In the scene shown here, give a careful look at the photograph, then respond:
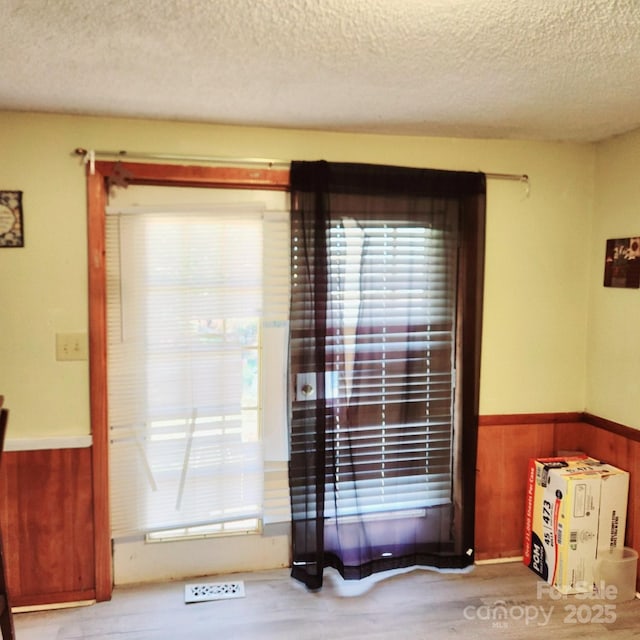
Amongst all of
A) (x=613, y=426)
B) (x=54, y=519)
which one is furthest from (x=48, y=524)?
(x=613, y=426)

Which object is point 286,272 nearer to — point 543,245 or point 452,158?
point 452,158

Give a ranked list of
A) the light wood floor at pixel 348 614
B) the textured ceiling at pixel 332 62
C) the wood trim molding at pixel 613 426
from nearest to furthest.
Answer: the textured ceiling at pixel 332 62 < the light wood floor at pixel 348 614 < the wood trim molding at pixel 613 426

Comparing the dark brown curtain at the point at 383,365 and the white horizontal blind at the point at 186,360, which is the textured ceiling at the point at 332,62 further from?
the white horizontal blind at the point at 186,360

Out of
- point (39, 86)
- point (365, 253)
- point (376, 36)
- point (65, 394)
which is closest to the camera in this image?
point (376, 36)

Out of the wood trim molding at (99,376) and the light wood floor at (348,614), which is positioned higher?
the wood trim molding at (99,376)

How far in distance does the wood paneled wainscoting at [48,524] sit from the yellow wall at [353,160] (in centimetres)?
13

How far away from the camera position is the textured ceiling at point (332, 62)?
1449mm

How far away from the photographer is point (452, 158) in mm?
2689

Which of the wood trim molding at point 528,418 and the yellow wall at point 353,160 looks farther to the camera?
the wood trim molding at point 528,418

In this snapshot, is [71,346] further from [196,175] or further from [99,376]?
[196,175]

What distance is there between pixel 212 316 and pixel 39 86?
114 centimetres

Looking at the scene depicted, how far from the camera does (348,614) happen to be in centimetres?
238

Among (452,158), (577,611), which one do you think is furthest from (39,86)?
(577,611)

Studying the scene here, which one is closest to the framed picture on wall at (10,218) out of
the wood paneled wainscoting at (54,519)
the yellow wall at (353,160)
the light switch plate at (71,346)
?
the yellow wall at (353,160)
